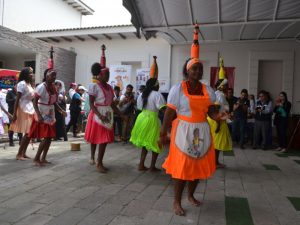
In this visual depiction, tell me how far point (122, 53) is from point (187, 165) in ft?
40.6

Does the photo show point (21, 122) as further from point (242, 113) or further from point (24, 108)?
point (242, 113)

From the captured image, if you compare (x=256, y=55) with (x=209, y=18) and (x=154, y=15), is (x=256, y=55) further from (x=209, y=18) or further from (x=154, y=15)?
(x=154, y=15)

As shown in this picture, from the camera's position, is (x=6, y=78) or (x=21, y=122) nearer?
(x=21, y=122)

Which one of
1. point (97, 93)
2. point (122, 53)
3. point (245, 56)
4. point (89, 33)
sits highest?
point (89, 33)

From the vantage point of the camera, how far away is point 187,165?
145 inches

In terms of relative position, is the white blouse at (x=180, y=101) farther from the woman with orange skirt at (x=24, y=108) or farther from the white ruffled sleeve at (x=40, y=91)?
the woman with orange skirt at (x=24, y=108)

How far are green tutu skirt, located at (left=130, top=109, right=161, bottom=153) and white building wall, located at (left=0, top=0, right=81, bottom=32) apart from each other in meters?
14.3

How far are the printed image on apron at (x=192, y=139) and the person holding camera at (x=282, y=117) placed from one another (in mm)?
6817

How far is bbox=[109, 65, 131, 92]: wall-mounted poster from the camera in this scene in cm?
1341

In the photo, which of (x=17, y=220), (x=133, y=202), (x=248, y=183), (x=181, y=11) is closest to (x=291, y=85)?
(x=181, y=11)

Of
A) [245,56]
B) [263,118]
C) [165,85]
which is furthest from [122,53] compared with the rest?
[263,118]

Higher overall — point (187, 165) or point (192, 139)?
point (192, 139)

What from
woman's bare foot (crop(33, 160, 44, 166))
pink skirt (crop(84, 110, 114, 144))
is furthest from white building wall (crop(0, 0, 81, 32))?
pink skirt (crop(84, 110, 114, 144))

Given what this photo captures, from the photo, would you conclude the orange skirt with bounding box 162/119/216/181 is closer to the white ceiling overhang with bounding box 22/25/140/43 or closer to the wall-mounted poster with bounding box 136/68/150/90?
the wall-mounted poster with bounding box 136/68/150/90
